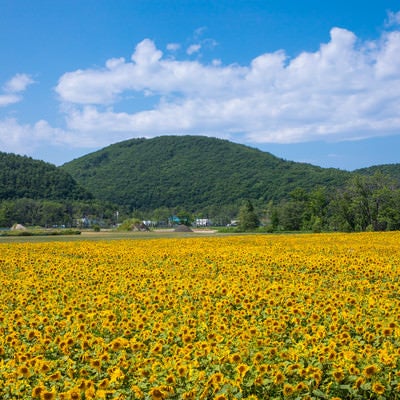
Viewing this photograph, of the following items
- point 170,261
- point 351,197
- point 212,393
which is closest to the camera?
point 212,393

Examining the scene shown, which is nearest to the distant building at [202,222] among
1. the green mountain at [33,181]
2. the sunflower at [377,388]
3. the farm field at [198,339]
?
the green mountain at [33,181]

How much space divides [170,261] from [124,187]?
14828 centimetres

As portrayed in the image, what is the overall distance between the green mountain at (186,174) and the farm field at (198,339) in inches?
4875

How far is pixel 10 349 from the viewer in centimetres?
587

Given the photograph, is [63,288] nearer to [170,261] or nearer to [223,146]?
[170,261]

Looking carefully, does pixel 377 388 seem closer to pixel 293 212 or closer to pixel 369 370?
pixel 369 370

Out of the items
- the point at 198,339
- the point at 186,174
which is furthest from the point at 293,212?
the point at 186,174

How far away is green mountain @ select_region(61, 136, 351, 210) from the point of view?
147000mm

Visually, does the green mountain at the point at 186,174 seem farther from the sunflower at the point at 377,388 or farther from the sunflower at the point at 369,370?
the sunflower at the point at 377,388

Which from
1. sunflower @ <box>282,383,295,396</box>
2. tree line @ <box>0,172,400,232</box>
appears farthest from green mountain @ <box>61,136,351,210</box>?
sunflower @ <box>282,383,295,396</box>

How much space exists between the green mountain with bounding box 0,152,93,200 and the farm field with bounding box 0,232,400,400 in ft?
401

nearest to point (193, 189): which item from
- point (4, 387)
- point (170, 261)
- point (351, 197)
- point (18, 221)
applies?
point (18, 221)

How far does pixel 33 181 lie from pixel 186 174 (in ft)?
177

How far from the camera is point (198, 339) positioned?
615 cm
